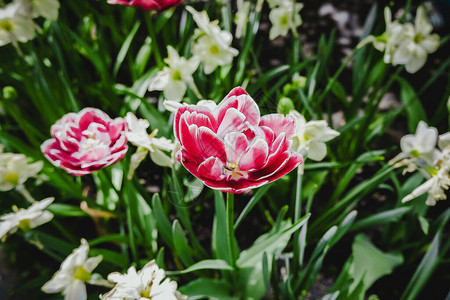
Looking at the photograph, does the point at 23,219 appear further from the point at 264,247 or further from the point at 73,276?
the point at 264,247

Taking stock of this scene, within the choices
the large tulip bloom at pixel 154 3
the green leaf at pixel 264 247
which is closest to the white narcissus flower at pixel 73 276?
the green leaf at pixel 264 247

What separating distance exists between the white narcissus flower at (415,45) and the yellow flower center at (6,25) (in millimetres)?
961

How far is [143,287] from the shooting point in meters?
0.64

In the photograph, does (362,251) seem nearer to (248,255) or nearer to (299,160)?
(248,255)

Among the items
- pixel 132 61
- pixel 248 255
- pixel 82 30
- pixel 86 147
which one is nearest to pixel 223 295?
pixel 248 255

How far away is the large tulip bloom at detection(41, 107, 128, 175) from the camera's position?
0.72 metres

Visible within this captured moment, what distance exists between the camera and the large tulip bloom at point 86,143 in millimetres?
716

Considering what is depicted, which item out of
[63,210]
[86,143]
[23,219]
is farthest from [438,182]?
[63,210]

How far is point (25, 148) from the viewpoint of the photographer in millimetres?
1121

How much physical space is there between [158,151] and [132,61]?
2.29 ft

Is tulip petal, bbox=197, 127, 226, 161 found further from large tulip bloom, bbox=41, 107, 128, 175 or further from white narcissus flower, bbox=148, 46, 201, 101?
white narcissus flower, bbox=148, 46, 201, 101

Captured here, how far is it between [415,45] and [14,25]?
101 cm

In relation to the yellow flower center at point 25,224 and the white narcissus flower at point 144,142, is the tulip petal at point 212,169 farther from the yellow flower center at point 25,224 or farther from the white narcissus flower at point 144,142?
the yellow flower center at point 25,224

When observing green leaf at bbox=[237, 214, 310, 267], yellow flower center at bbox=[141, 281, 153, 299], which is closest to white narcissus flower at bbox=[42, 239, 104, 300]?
yellow flower center at bbox=[141, 281, 153, 299]
